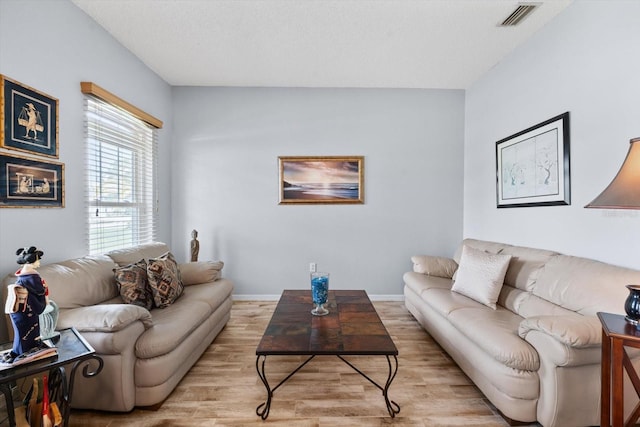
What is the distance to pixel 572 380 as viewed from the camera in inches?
62.5

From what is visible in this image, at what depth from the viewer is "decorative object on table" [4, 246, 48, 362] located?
4.50 feet

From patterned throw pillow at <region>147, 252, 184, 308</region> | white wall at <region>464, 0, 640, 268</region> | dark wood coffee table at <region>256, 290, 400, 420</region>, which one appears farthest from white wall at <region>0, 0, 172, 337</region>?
white wall at <region>464, 0, 640, 268</region>

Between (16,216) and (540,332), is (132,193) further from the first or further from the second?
(540,332)

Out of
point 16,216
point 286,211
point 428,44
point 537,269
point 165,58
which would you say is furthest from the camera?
point 286,211

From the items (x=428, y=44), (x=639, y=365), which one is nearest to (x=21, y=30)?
(x=428, y=44)

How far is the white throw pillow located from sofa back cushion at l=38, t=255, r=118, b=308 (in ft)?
9.59

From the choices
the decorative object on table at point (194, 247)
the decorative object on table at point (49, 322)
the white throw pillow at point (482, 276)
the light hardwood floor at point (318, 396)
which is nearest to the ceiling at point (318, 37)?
the decorative object on table at point (194, 247)

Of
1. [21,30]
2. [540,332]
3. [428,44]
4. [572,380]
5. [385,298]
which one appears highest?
[428,44]

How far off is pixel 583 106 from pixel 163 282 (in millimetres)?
3577

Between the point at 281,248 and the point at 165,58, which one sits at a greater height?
the point at 165,58

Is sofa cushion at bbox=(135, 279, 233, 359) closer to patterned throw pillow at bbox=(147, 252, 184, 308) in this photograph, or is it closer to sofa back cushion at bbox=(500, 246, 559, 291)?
patterned throw pillow at bbox=(147, 252, 184, 308)

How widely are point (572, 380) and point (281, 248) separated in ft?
10.2

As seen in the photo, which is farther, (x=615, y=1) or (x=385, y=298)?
(x=385, y=298)

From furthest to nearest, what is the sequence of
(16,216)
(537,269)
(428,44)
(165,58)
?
1. (165,58)
2. (428,44)
3. (537,269)
4. (16,216)
